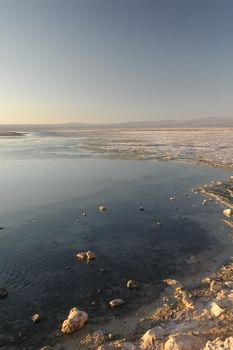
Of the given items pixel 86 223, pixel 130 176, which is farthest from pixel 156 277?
pixel 130 176

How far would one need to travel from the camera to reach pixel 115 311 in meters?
8.18

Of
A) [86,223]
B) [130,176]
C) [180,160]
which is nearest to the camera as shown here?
[86,223]

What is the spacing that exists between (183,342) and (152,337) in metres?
0.71

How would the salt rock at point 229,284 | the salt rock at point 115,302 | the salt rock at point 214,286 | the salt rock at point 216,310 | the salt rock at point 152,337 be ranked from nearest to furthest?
the salt rock at point 152,337 < the salt rock at point 216,310 < the salt rock at point 115,302 < the salt rock at point 214,286 < the salt rock at point 229,284

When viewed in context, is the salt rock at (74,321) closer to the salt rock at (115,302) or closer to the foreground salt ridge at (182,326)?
the foreground salt ridge at (182,326)

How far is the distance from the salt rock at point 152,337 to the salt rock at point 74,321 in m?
1.43

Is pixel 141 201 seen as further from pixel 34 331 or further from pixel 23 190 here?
pixel 34 331

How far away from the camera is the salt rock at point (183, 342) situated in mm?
6242

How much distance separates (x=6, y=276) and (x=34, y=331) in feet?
8.63

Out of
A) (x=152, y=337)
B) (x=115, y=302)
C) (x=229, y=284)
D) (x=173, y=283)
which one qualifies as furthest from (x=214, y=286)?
(x=152, y=337)

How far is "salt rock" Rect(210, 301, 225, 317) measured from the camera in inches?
298

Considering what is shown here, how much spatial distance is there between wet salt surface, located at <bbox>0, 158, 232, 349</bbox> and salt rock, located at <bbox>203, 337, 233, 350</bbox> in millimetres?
2463

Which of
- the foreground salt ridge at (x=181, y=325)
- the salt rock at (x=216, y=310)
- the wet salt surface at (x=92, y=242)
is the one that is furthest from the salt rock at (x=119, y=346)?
the salt rock at (x=216, y=310)

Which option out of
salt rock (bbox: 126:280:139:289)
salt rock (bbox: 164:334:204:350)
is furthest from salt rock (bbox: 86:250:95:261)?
salt rock (bbox: 164:334:204:350)
